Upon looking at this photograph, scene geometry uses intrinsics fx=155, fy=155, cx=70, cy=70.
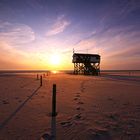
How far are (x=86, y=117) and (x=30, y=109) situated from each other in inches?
115

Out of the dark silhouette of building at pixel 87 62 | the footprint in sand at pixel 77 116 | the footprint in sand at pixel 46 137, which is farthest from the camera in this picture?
the dark silhouette of building at pixel 87 62

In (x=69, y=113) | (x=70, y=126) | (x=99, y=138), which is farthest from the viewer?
(x=69, y=113)

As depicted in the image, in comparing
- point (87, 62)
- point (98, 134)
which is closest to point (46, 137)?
point (98, 134)

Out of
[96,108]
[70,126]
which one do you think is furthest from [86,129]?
[96,108]

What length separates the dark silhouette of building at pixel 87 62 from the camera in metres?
49.2

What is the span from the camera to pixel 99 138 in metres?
4.67

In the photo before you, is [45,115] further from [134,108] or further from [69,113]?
[134,108]

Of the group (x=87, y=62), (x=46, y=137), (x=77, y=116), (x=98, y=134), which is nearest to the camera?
(x=46, y=137)

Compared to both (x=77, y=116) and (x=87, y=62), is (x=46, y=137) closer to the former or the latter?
(x=77, y=116)

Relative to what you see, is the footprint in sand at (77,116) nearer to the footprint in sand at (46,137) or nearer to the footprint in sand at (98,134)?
the footprint in sand at (98,134)

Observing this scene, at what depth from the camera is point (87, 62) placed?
1977 inches

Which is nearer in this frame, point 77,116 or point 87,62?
point 77,116

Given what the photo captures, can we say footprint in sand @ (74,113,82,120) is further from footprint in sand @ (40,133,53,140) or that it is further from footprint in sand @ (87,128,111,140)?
footprint in sand @ (40,133,53,140)

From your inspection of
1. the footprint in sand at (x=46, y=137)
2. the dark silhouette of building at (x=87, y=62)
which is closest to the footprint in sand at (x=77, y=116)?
the footprint in sand at (x=46, y=137)
